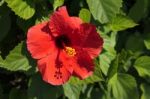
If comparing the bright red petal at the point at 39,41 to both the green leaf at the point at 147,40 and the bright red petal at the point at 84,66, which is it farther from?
the green leaf at the point at 147,40

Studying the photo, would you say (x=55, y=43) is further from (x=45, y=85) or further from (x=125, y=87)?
(x=125, y=87)

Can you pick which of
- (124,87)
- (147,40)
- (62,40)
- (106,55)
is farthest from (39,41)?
(147,40)

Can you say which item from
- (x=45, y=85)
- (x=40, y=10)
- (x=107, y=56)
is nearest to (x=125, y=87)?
(x=107, y=56)

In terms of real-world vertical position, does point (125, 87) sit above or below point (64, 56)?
below

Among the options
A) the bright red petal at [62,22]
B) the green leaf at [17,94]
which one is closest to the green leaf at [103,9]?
the bright red petal at [62,22]

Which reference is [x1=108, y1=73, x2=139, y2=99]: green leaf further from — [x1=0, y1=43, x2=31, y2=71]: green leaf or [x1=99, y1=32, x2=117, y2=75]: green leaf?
[x1=0, y1=43, x2=31, y2=71]: green leaf

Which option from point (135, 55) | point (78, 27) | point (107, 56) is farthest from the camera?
point (135, 55)

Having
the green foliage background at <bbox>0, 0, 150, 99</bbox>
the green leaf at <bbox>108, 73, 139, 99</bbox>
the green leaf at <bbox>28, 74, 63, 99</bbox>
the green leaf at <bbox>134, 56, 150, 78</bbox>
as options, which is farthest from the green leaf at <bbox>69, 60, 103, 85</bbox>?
the green leaf at <bbox>134, 56, 150, 78</bbox>
